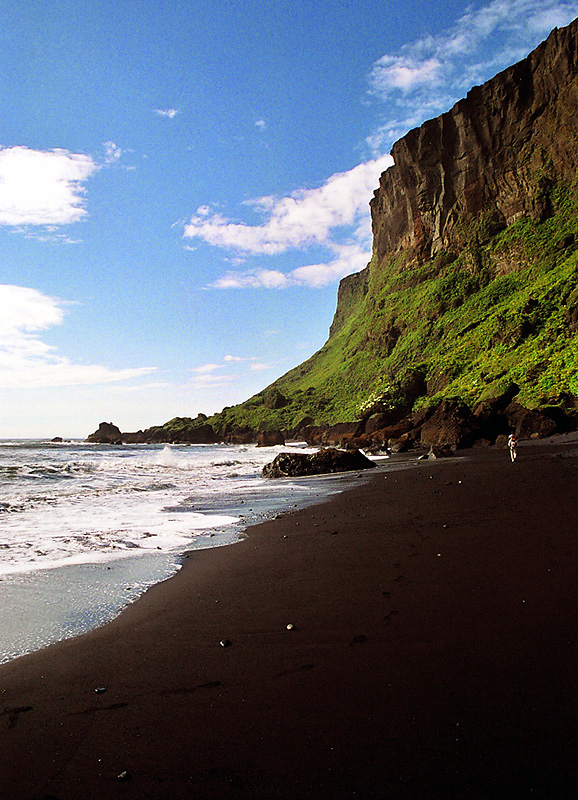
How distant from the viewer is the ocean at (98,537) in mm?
4305

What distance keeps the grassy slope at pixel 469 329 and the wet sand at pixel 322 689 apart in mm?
25652

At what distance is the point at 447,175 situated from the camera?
62625mm

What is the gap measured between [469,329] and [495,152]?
25425 mm

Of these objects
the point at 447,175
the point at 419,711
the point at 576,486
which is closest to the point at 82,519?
the point at 419,711

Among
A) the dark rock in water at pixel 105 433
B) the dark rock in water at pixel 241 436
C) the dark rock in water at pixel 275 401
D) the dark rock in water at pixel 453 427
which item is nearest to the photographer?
the dark rock in water at pixel 453 427

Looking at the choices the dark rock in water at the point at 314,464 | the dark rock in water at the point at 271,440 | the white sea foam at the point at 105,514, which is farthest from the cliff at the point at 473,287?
the white sea foam at the point at 105,514

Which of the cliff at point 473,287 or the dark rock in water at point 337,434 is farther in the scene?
the dark rock in water at point 337,434

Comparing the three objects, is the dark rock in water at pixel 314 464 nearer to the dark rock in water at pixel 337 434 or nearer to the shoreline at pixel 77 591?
the shoreline at pixel 77 591

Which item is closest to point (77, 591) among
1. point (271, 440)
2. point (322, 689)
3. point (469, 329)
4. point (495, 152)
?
point (322, 689)

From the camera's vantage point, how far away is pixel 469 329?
48562 mm

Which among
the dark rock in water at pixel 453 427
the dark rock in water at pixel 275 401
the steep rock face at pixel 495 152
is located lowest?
the dark rock in water at pixel 453 427

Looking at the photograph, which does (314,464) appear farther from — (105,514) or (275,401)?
(275,401)

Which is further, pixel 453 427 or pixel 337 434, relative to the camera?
pixel 337 434

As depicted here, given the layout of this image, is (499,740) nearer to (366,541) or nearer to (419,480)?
(366,541)
